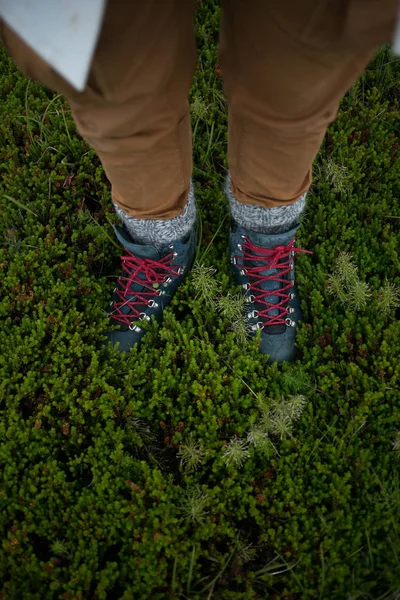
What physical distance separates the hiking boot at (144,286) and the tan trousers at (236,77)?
2.13 ft

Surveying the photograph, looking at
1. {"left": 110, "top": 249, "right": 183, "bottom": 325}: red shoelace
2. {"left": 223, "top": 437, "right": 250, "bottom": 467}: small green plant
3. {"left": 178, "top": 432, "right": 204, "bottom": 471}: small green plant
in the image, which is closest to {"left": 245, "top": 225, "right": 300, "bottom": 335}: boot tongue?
{"left": 110, "top": 249, "right": 183, "bottom": 325}: red shoelace

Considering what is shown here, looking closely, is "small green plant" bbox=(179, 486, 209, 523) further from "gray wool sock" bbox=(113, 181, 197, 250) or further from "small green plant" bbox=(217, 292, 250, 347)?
"gray wool sock" bbox=(113, 181, 197, 250)

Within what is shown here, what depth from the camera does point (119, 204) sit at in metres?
2.24

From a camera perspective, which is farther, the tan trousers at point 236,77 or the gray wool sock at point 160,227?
the gray wool sock at point 160,227

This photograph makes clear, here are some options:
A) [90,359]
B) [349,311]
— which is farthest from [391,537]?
[90,359]

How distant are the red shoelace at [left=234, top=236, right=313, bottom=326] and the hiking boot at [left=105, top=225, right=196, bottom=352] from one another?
358 millimetres

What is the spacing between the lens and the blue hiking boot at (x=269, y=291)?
251 centimetres

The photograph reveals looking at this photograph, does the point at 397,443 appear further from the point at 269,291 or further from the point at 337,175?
the point at 337,175

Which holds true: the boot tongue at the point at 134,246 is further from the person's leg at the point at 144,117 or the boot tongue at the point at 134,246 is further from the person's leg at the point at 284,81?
the person's leg at the point at 284,81

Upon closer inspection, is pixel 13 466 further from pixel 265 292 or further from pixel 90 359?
pixel 265 292

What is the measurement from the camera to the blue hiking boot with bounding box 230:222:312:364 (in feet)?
8.25

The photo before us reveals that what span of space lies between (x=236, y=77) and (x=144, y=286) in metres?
1.38

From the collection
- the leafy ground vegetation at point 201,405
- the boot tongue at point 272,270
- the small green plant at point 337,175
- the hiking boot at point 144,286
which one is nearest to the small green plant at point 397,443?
the leafy ground vegetation at point 201,405

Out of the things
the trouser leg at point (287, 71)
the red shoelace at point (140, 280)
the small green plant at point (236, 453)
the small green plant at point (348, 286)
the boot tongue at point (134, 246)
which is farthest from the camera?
the small green plant at point (348, 286)
